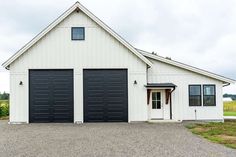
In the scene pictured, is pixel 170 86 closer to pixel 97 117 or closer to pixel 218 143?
pixel 97 117

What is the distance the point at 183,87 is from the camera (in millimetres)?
23781

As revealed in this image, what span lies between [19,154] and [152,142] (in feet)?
15.6

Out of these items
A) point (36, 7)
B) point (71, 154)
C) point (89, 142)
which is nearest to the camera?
point (71, 154)

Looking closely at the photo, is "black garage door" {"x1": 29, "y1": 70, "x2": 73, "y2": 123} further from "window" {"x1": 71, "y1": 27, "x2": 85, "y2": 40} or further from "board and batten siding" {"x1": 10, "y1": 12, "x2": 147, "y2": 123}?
"window" {"x1": 71, "y1": 27, "x2": 85, "y2": 40}

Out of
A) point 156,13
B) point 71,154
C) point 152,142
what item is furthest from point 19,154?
point 156,13

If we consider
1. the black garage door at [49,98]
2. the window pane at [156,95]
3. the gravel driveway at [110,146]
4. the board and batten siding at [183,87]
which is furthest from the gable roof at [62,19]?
the gravel driveway at [110,146]

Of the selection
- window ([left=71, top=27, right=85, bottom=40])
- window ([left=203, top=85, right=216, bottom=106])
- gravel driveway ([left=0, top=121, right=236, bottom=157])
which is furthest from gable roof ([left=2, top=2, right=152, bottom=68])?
gravel driveway ([left=0, top=121, right=236, bottom=157])

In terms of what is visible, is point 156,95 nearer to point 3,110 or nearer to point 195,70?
point 195,70

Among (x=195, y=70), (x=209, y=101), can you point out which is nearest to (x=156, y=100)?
(x=195, y=70)

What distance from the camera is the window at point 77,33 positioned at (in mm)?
22734

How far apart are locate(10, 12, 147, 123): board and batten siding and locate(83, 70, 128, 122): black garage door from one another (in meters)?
0.31

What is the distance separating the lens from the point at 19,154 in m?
10.6

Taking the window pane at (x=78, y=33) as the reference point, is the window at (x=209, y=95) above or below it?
below

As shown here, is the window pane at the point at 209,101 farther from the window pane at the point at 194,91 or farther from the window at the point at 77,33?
the window at the point at 77,33
